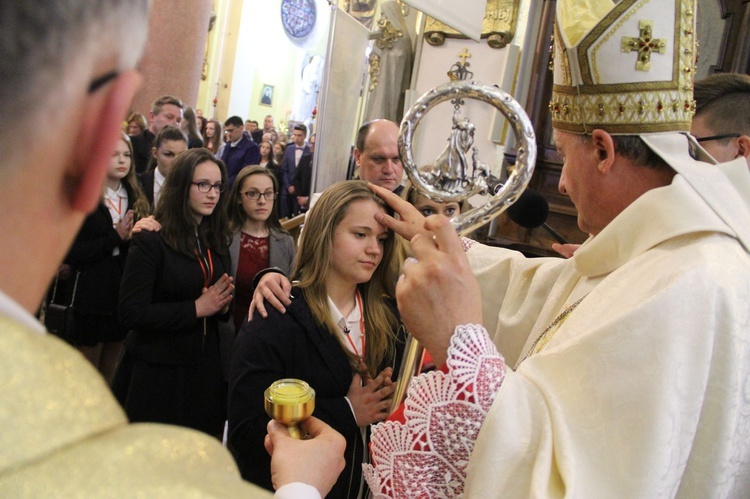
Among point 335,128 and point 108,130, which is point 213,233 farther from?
point 335,128

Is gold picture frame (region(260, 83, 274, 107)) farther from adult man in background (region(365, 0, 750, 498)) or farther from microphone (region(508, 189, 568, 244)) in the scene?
adult man in background (region(365, 0, 750, 498))

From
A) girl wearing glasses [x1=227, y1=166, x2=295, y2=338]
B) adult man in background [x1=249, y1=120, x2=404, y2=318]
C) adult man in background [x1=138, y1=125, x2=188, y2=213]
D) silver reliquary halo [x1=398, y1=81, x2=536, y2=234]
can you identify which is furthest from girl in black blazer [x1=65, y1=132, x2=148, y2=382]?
adult man in background [x1=249, y1=120, x2=404, y2=318]

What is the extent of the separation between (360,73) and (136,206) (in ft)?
12.1

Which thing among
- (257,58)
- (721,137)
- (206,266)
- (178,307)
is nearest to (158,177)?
(206,266)

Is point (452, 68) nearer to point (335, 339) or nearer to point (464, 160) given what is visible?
point (335, 339)

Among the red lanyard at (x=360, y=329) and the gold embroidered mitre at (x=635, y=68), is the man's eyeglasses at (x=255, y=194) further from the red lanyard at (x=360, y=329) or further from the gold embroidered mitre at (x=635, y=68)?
the gold embroidered mitre at (x=635, y=68)

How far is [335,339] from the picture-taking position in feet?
6.01

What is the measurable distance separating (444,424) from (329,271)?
959mm

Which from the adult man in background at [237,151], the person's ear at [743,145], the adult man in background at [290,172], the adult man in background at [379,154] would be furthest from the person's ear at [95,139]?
the adult man in background at [290,172]

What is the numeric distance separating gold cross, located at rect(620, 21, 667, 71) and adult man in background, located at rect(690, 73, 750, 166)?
51.9 inches

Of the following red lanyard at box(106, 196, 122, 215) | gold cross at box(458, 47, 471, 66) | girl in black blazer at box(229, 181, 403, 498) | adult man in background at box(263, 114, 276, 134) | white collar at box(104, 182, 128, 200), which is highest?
gold cross at box(458, 47, 471, 66)

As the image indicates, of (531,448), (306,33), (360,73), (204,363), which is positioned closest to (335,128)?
(360,73)

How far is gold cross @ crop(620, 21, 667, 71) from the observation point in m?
1.34

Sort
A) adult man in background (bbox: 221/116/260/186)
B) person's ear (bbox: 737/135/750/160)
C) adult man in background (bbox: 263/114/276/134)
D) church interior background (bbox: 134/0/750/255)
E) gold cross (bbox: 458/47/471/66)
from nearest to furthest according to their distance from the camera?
person's ear (bbox: 737/135/750/160)
church interior background (bbox: 134/0/750/255)
adult man in background (bbox: 221/116/260/186)
gold cross (bbox: 458/47/471/66)
adult man in background (bbox: 263/114/276/134)
